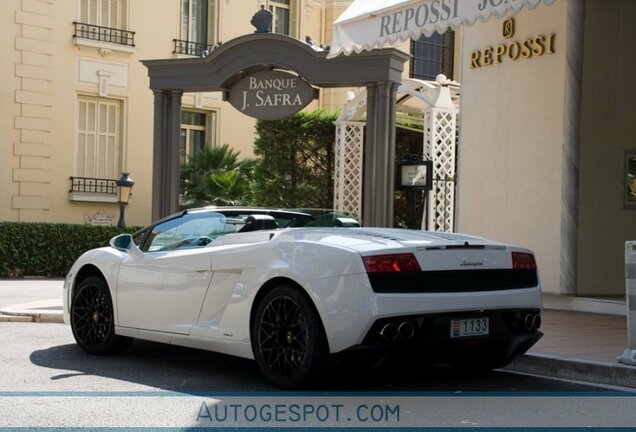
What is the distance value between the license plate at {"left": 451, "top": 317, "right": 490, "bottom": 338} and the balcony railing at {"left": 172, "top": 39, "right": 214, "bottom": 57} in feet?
70.6

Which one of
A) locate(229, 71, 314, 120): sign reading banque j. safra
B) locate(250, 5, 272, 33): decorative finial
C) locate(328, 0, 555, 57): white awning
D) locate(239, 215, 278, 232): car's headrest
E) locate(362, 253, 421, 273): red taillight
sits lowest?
locate(362, 253, 421, 273): red taillight

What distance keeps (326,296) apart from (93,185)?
66.3ft

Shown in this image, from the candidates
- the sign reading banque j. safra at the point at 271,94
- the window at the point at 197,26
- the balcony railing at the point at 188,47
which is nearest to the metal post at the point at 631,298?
the sign reading banque j. safra at the point at 271,94

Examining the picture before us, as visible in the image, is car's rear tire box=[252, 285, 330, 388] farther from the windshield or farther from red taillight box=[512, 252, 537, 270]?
red taillight box=[512, 252, 537, 270]

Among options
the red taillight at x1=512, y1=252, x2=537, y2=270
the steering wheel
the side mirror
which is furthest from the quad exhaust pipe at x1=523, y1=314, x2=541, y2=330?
the side mirror

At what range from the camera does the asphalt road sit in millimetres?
6090

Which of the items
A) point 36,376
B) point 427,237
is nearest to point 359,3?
point 427,237

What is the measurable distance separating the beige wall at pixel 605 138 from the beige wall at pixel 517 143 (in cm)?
32

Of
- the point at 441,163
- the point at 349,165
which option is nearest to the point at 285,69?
the point at 441,163

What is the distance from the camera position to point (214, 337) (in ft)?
24.9

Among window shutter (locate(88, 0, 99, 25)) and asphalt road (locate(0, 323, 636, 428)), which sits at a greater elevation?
window shutter (locate(88, 0, 99, 25))

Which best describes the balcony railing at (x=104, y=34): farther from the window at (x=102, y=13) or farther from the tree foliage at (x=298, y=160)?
the tree foliage at (x=298, y=160)

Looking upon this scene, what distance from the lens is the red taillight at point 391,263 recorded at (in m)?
6.70

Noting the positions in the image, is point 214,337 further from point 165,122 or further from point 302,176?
point 302,176
